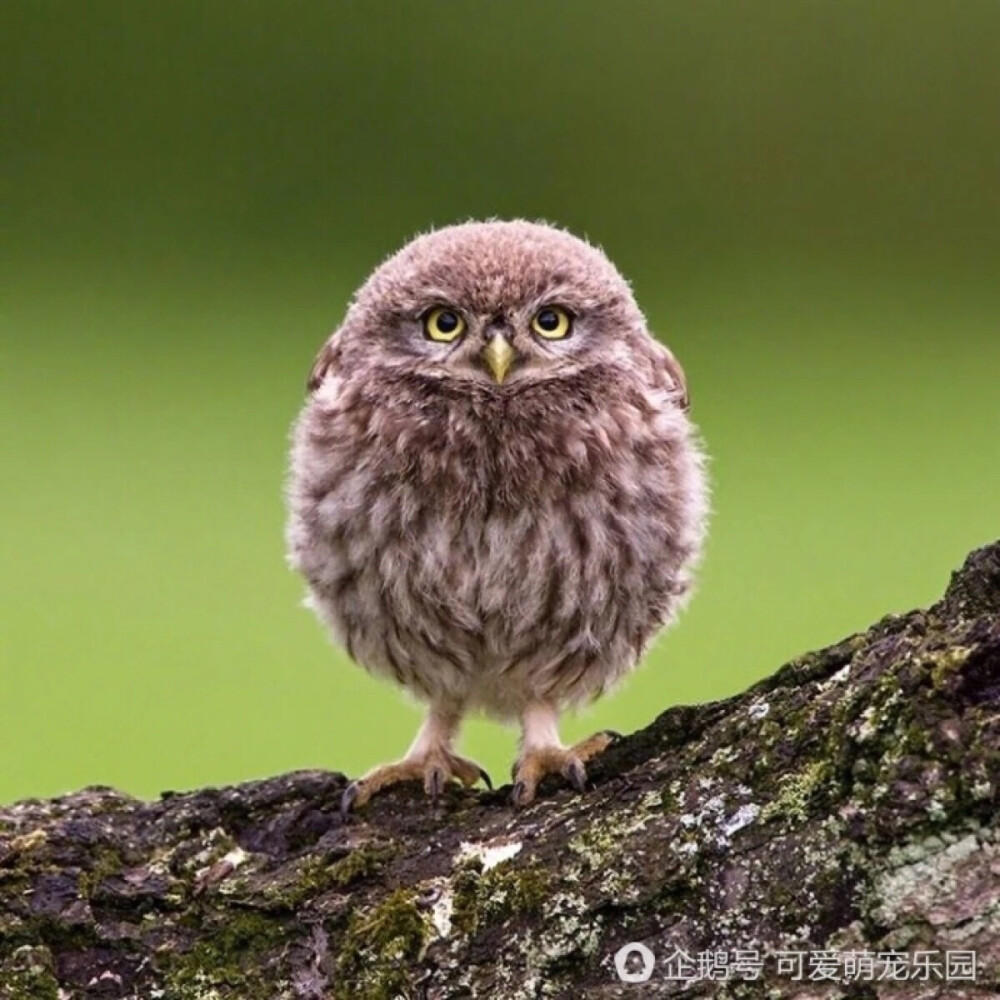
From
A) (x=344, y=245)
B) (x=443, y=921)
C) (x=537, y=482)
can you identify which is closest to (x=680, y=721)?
(x=443, y=921)

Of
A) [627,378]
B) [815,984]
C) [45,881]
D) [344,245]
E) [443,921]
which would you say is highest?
[344,245]

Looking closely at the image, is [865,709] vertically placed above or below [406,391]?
below

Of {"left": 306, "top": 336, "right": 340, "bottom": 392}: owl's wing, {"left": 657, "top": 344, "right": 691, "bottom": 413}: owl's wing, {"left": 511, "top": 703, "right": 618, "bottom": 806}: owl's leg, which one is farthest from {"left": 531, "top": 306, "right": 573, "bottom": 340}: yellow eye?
{"left": 511, "top": 703, "right": 618, "bottom": 806}: owl's leg

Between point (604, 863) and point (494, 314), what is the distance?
4.18 ft

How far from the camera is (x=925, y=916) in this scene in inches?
90.3

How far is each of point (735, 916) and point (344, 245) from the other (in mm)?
9534

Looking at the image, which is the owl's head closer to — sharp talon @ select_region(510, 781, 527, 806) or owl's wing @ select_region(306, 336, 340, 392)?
owl's wing @ select_region(306, 336, 340, 392)

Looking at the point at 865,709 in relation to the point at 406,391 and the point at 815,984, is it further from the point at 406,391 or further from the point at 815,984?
the point at 406,391

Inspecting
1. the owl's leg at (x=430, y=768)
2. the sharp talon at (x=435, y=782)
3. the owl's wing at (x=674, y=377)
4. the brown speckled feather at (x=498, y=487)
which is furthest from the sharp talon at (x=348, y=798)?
the owl's wing at (x=674, y=377)

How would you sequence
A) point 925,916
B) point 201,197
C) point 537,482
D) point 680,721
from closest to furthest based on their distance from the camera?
1. point 925,916
2. point 680,721
3. point 537,482
4. point 201,197

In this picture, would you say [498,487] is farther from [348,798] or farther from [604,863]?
[604,863]

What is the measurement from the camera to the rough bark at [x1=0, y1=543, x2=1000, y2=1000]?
232cm

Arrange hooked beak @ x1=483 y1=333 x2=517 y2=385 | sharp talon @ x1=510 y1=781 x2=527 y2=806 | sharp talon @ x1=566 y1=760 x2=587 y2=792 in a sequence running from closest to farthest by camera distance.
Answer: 1. sharp talon @ x1=566 y1=760 x2=587 y2=792
2. sharp talon @ x1=510 y1=781 x2=527 y2=806
3. hooked beak @ x1=483 y1=333 x2=517 y2=385

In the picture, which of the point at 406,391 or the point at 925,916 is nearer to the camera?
the point at 925,916
